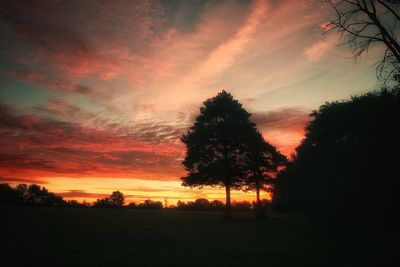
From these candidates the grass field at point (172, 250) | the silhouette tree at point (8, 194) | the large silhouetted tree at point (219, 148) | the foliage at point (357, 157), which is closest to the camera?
the grass field at point (172, 250)

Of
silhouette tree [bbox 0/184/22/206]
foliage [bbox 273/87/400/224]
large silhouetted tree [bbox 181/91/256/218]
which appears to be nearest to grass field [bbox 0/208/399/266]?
foliage [bbox 273/87/400/224]

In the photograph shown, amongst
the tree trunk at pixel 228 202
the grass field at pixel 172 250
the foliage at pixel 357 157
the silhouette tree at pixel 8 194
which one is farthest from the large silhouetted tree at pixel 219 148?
the silhouette tree at pixel 8 194

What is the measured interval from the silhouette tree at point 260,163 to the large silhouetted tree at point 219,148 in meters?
1.23

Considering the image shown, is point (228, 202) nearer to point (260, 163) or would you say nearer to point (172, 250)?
point (260, 163)

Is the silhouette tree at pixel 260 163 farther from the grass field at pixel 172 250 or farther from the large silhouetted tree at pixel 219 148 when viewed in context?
the grass field at pixel 172 250

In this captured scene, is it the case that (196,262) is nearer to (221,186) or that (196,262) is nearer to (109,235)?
(109,235)

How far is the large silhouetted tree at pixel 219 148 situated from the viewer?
3653 centimetres

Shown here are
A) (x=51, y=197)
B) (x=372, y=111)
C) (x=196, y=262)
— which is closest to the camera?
(x=196, y=262)

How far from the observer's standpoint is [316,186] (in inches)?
1614

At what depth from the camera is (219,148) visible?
37094mm

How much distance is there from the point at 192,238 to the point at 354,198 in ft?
60.4

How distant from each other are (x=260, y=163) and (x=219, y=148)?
28.6ft

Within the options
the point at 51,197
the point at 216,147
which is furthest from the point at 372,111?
the point at 51,197

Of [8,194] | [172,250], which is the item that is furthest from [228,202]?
[8,194]
